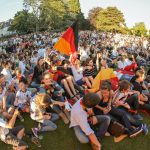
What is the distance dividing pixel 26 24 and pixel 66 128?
63.4 metres

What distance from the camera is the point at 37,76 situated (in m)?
9.76

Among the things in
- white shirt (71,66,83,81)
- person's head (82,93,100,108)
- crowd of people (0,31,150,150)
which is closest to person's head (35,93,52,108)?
crowd of people (0,31,150,150)

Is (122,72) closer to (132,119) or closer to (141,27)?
(132,119)

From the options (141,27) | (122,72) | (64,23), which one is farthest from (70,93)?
(141,27)

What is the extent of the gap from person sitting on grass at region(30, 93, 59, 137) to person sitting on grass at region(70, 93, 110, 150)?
2.44ft

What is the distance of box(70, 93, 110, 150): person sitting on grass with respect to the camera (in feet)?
17.9

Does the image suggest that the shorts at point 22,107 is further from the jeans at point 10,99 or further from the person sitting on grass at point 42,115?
the person sitting on grass at point 42,115

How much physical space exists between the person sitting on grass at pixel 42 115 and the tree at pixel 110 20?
266 feet

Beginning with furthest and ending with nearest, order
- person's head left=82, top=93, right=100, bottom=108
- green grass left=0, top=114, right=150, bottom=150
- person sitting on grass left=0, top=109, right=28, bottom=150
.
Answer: green grass left=0, top=114, right=150, bottom=150 → person sitting on grass left=0, top=109, right=28, bottom=150 → person's head left=82, top=93, right=100, bottom=108

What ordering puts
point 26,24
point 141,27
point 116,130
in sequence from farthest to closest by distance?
1. point 141,27
2. point 26,24
3. point 116,130

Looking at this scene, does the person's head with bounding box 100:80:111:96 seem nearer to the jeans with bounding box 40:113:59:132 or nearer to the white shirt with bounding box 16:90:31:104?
the jeans with bounding box 40:113:59:132

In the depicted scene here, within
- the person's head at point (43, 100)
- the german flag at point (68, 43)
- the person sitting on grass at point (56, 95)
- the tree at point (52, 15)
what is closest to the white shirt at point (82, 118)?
the person's head at point (43, 100)

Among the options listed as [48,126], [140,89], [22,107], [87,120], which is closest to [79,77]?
[140,89]

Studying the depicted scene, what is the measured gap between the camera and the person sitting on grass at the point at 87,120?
545 cm
